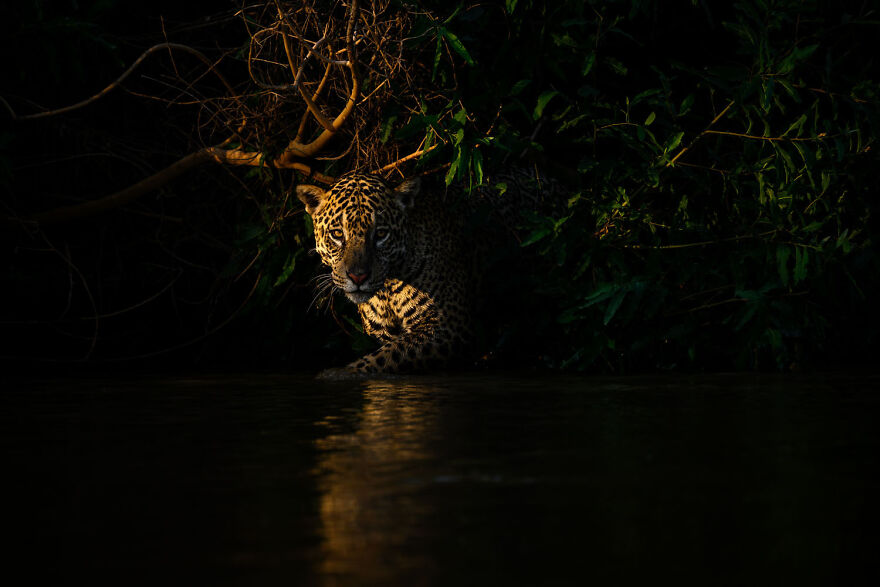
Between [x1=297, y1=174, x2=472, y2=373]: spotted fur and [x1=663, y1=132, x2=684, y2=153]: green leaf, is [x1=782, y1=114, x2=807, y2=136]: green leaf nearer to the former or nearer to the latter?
[x1=663, y1=132, x2=684, y2=153]: green leaf

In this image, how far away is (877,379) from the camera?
7969mm

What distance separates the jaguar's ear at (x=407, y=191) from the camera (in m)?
9.05

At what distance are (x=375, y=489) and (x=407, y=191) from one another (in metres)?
5.13

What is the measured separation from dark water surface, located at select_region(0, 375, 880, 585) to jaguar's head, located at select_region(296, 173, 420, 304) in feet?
5.23

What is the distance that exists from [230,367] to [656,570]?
781 centimetres

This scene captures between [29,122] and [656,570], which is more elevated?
[29,122]

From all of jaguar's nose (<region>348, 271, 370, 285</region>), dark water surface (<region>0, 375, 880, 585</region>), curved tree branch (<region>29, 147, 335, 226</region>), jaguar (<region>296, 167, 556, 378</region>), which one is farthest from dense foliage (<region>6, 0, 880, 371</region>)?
dark water surface (<region>0, 375, 880, 585</region>)

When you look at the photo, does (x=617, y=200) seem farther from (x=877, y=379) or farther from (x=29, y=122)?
(x=29, y=122)

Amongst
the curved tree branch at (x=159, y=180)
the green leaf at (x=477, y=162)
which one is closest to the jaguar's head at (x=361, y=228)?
the curved tree branch at (x=159, y=180)

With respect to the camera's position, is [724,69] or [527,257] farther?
[527,257]

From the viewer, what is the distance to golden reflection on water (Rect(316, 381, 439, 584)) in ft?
10.1

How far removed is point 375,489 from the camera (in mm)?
4086

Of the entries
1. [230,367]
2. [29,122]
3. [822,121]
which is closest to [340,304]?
[230,367]

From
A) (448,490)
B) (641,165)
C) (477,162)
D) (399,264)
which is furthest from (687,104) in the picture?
(448,490)
